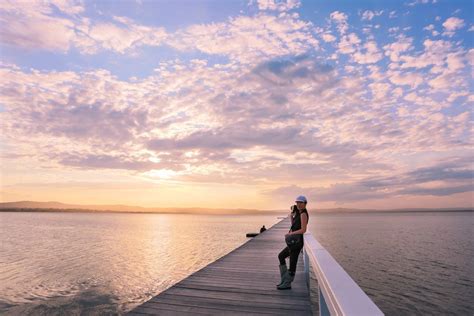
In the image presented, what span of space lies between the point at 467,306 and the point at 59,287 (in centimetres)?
1991

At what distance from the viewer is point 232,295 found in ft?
21.8

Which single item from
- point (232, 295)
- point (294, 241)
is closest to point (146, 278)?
point (232, 295)

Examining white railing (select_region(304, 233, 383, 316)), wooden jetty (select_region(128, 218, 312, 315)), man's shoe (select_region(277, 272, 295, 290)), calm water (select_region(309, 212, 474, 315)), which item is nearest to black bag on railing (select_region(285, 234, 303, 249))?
man's shoe (select_region(277, 272, 295, 290))

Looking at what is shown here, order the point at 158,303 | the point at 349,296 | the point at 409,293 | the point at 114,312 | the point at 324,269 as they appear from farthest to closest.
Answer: the point at 409,293
the point at 114,312
the point at 158,303
the point at 324,269
the point at 349,296

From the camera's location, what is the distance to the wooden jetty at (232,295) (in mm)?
5678

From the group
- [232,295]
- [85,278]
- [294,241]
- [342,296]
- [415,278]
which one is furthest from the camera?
[415,278]

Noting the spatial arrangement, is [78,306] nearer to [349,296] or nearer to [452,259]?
[349,296]

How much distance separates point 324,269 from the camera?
172 inches

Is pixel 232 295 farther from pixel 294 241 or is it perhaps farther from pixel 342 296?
pixel 342 296

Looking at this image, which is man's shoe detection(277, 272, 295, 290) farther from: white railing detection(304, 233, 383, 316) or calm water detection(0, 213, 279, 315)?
calm water detection(0, 213, 279, 315)

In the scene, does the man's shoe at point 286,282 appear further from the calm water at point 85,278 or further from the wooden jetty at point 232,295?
the calm water at point 85,278

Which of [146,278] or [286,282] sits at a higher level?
[286,282]

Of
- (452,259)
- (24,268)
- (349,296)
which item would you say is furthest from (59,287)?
(452,259)

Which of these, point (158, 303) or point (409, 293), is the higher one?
point (158, 303)
